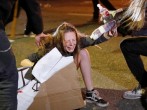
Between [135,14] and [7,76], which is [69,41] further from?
[7,76]

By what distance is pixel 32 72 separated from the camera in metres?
3.25

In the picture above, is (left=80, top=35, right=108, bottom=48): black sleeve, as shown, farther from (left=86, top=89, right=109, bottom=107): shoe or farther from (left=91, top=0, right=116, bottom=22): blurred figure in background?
(left=91, top=0, right=116, bottom=22): blurred figure in background

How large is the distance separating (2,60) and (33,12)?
3.51 ft

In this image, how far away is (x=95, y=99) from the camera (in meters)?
3.96

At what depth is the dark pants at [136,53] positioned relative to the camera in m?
3.80

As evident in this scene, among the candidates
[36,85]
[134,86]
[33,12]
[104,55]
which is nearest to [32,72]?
[36,85]

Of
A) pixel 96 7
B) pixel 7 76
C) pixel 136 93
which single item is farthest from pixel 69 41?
pixel 96 7

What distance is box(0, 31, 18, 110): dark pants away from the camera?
2494 millimetres

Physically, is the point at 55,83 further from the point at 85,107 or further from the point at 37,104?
the point at 85,107

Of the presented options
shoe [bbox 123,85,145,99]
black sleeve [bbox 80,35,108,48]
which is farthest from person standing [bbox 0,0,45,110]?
shoe [bbox 123,85,145,99]

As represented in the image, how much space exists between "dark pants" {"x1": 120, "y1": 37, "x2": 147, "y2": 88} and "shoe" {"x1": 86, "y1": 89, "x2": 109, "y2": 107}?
1.50 feet

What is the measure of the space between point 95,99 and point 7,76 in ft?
5.34

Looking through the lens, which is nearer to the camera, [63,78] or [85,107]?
[63,78]

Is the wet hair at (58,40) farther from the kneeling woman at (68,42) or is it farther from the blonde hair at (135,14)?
the blonde hair at (135,14)
